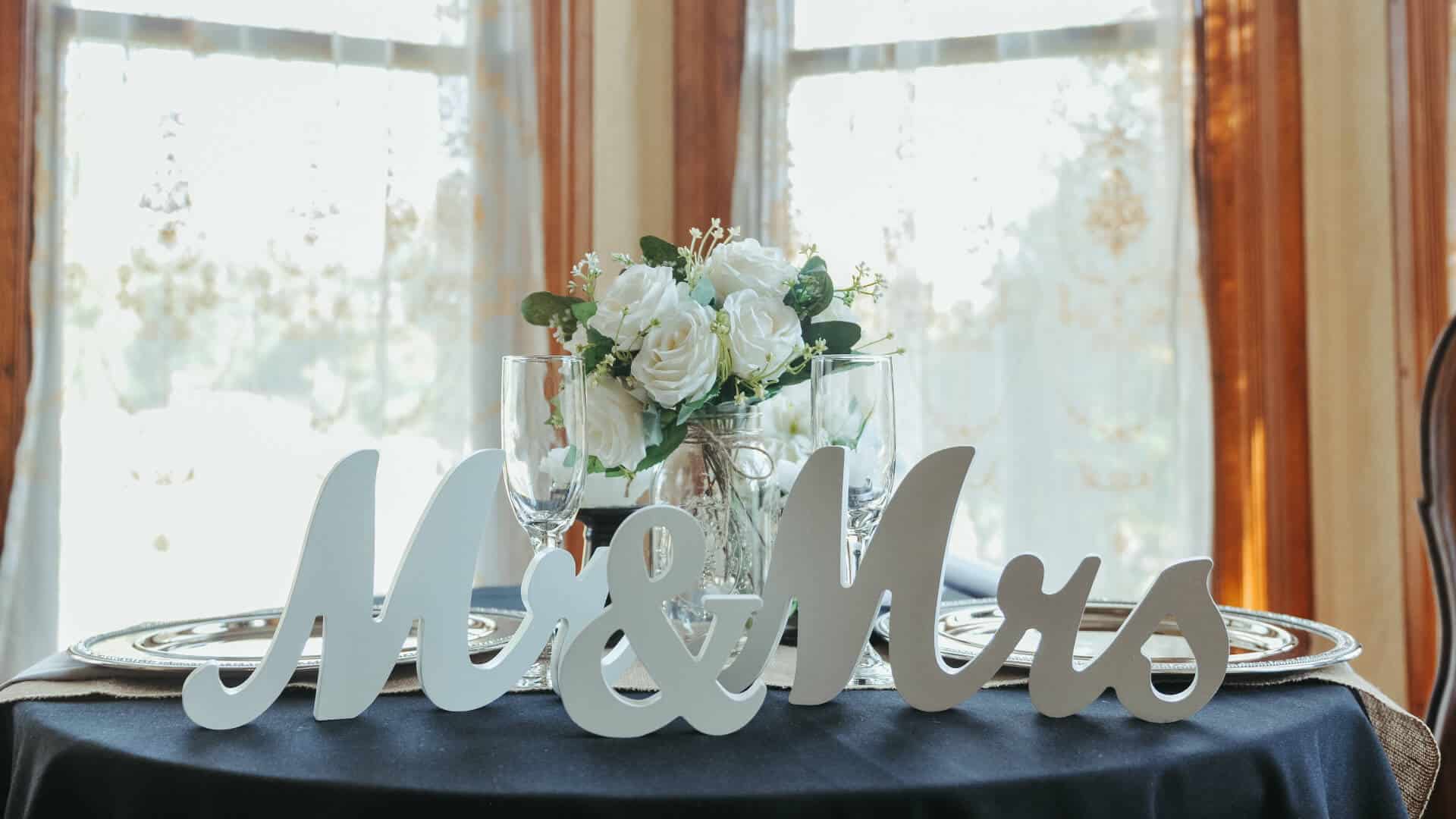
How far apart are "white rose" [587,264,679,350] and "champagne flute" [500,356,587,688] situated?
57mm

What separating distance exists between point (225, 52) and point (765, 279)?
2.46 m

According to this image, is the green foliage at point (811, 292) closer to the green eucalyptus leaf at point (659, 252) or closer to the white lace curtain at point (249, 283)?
the green eucalyptus leaf at point (659, 252)

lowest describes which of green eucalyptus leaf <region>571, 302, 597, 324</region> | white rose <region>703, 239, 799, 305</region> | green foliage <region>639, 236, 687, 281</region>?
green eucalyptus leaf <region>571, 302, 597, 324</region>

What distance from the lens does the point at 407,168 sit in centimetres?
309

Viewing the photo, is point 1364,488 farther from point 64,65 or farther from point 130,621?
point 64,65

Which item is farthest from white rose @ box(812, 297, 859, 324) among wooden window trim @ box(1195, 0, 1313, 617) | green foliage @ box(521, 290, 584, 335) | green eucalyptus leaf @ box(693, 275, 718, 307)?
wooden window trim @ box(1195, 0, 1313, 617)

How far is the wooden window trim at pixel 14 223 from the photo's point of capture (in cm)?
278

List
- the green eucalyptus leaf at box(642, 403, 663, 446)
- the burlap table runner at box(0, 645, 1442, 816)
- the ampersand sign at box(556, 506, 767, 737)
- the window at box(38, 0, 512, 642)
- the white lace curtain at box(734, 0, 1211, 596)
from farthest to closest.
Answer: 1. the white lace curtain at box(734, 0, 1211, 596)
2. the window at box(38, 0, 512, 642)
3. the green eucalyptus leaf at box(642, 403, 663, 446)
4. the burlap table runner at box(0, 645, 1442, 816)
5. the ampersand sign at box(556, 506, 767, 737)

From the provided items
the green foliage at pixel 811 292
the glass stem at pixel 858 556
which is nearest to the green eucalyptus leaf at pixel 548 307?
the green foliage at pixel 811 292

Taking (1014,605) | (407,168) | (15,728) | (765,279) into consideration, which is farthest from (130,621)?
(1014,605)

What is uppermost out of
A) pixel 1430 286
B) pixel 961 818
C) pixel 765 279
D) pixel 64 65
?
pixel 64 65

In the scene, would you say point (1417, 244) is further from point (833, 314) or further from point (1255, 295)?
point (833, 314)

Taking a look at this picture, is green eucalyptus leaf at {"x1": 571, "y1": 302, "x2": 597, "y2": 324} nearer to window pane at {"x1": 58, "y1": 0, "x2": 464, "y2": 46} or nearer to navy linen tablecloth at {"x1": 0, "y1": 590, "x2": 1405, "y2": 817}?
navy linen tablecloth at {"x1": 0, "y1": 590, "x2": 1405, "y2": 817}

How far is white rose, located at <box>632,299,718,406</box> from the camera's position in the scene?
101cm
